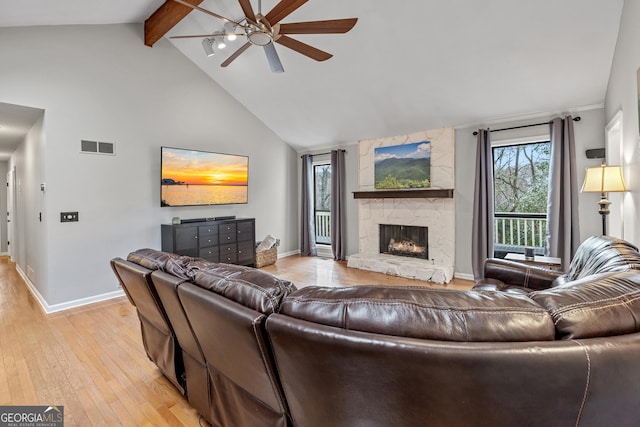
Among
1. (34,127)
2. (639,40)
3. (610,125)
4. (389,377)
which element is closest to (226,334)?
(389,377)

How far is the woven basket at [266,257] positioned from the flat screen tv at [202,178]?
3.34 feet

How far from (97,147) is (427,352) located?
14.6 feet

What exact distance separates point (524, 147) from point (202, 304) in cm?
469

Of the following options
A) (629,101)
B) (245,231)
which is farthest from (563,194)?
(245,231)

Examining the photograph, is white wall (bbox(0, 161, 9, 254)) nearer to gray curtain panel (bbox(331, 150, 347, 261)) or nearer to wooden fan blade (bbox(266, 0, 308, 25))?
gray curtain panel (bbox(331, 150, 347, 261))

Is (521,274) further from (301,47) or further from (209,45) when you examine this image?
(209,45)

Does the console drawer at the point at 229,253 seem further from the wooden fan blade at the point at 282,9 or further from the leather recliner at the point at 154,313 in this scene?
the wooden fan blade at the point at 282,9

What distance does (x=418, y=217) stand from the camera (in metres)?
5.03

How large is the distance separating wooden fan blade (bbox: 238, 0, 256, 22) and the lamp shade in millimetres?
3302

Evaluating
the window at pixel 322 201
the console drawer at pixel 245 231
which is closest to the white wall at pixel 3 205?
the console drawer at pixel 245 231

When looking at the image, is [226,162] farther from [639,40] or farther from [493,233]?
[639,40]

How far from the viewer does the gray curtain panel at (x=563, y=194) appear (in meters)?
3.70

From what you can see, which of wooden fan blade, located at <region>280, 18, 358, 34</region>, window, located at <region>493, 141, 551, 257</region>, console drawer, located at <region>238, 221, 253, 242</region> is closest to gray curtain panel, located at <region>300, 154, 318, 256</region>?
console drawer, located at <region>238, 221, 253, 242</region>

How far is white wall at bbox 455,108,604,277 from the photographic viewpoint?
3.65 metres
